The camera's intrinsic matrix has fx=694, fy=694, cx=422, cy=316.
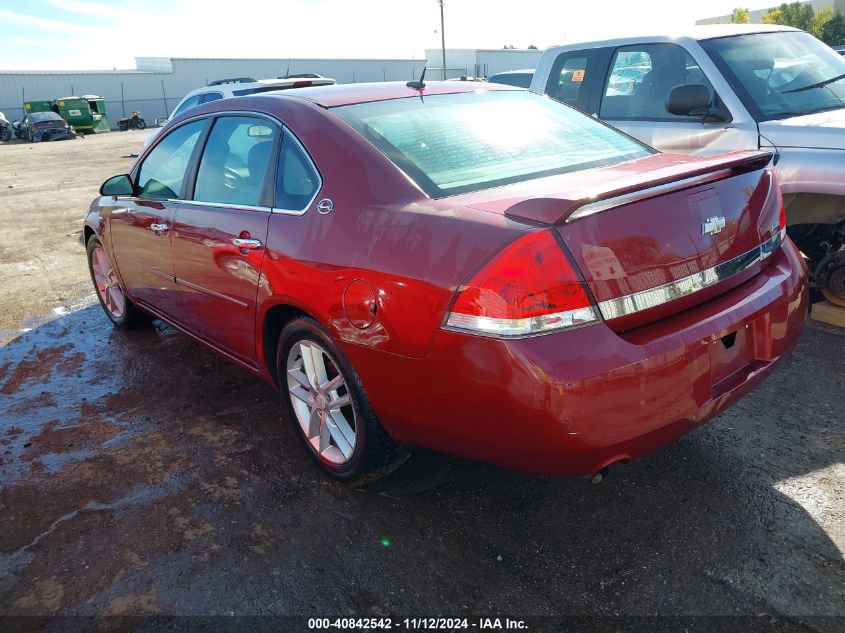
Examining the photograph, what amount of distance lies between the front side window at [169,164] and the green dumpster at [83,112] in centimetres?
3922

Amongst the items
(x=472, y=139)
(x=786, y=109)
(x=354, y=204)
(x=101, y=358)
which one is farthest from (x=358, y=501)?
(x=786, y=109)

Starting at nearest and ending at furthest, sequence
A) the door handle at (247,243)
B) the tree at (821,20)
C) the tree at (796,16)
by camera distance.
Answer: the door handle at (247,243) < the tree at (821,20) < the tree at (796,16)

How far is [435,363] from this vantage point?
7.59 feet

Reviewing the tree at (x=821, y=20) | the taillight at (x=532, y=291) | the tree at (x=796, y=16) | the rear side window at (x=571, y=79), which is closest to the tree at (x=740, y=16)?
the tree at (x=796, y=16)

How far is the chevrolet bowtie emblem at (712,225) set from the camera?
2.45 metres

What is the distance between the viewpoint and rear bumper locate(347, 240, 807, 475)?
2.12 m

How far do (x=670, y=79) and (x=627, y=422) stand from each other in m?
3.72

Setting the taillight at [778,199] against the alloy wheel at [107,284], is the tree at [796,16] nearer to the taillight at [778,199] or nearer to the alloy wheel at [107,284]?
the alloy wheel at [107,284]

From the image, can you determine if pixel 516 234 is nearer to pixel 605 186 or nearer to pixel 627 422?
pixel 605 186

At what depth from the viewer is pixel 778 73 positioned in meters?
4.83

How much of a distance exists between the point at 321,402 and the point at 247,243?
0.81 metres

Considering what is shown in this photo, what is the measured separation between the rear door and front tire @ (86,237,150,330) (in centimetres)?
147

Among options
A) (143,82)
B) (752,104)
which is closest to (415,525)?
(752,104)

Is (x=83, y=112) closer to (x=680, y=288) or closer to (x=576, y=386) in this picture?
(x=680, y=288)
